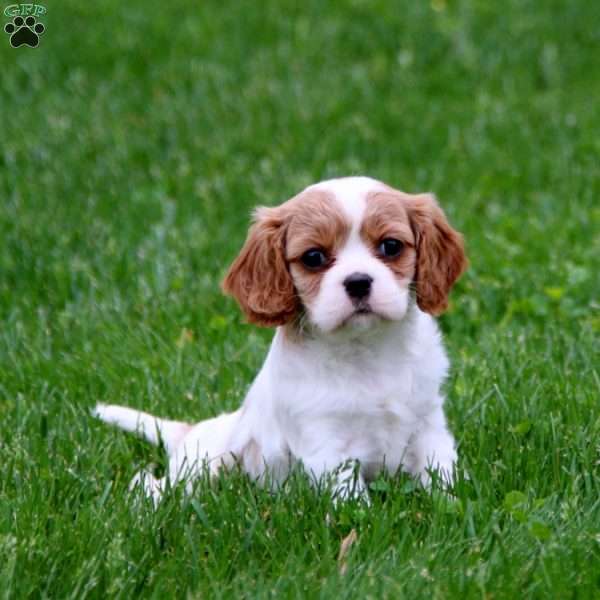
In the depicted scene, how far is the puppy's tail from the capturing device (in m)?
4.95

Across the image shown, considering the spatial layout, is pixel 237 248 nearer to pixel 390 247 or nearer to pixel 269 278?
pixel 269 278

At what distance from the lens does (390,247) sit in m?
4.21

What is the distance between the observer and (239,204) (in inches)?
317

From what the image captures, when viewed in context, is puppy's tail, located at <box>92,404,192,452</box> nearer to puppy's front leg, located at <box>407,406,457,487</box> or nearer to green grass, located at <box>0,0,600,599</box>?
green grass, located at <box>0,0,600,599</box>

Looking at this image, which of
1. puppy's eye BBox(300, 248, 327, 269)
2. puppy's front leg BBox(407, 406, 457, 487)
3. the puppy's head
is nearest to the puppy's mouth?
the puppy's head

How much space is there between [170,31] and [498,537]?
780 cm

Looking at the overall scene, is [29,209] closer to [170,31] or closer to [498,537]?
[170,31]

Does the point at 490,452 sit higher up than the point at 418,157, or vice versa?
the point at 418,157

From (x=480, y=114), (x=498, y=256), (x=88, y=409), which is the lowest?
(x=88, y=409)

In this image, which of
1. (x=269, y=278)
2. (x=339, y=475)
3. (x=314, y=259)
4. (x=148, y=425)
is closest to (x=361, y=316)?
(x=314, y=259)

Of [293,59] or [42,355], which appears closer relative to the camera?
[42,355]

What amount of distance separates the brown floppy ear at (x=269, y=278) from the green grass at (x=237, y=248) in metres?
0.60

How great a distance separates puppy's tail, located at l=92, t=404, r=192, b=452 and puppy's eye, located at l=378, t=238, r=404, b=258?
1258mm

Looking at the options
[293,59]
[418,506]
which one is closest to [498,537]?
[418,506]
